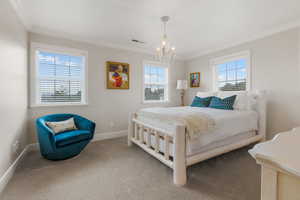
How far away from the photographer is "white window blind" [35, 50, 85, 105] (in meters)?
2.77

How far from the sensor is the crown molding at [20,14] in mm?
1888

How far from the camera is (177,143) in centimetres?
161

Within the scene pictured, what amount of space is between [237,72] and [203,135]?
8.54 feet

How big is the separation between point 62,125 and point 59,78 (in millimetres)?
1130

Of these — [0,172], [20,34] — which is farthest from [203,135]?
[20,34]

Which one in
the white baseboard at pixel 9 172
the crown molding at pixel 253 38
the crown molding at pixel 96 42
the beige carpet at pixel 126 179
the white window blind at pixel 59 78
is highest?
the crown molding at pixel 253 38

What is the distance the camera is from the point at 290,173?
1.48 ft

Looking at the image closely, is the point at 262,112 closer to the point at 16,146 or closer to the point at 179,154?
the point at 179,154

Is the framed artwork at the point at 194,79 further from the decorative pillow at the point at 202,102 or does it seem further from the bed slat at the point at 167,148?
the bed slat at the point at 167,148

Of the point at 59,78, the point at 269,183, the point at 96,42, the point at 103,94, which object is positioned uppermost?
the point at 96,42

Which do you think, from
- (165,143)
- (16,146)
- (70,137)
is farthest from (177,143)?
(16,146)

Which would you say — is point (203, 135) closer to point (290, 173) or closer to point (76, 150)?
point (290, 173)

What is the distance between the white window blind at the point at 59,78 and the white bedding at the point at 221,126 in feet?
5.79

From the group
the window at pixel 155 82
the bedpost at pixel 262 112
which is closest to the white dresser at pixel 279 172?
the bedpost at pixel 262 112
